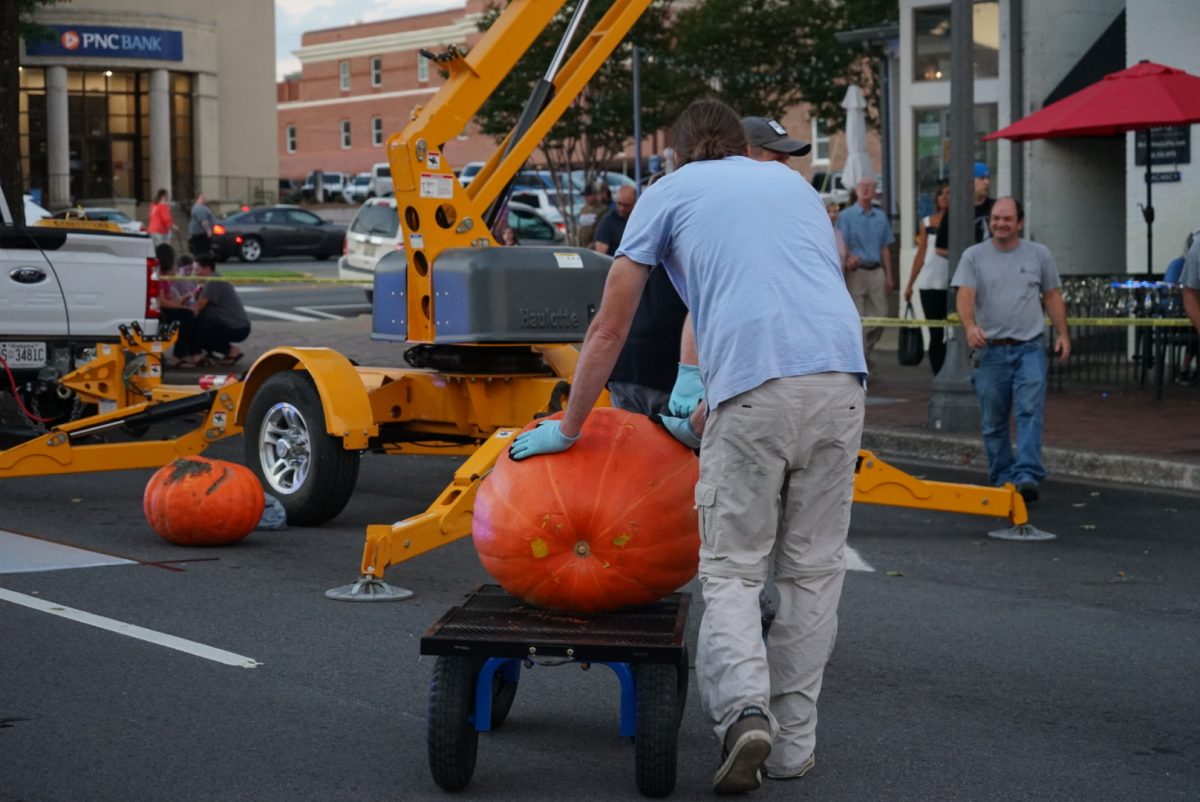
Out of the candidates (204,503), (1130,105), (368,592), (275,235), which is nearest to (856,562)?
(368,592)

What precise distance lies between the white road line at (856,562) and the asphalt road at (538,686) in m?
0.05

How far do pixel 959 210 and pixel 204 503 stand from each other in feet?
22.6

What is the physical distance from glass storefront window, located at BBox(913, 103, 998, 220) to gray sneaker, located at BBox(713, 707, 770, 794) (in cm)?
1662

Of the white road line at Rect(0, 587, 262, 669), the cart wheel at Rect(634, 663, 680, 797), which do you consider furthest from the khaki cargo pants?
the white road line at Rect(0, 587, 262, 669)

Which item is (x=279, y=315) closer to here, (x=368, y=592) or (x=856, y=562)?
(x=856, y=562)

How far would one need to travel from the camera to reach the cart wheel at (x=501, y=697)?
5730 millimetres

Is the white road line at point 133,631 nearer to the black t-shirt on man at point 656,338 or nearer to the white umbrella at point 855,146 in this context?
→ the black t-shirt on man at point 656,338

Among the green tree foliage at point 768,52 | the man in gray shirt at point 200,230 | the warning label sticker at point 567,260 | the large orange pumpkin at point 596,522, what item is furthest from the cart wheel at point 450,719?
the green tree foliage at point 768,52

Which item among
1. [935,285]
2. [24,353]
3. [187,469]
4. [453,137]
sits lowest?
[187,469]

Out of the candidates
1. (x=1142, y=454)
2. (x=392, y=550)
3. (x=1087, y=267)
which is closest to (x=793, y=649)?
(x=392, y=550)

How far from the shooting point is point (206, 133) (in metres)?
58.6

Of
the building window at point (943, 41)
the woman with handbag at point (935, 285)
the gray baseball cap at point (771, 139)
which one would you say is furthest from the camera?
the building window at point (943, 41)

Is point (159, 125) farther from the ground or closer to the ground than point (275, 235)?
farther from the ground

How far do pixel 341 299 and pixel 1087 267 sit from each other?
14.8 m
